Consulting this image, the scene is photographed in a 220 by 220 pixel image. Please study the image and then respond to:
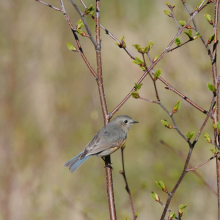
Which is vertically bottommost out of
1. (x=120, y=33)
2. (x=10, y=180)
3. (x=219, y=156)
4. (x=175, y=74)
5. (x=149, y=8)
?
(x=10, y=180)

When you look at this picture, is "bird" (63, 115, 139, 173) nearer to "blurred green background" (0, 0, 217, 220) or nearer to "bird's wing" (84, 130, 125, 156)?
"bird's wing" (84, 130, 125, 156)

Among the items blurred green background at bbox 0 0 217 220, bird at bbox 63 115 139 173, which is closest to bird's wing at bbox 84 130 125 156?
bird at bbox 63 115 139 173

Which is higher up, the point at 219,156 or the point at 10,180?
the point at 219,156

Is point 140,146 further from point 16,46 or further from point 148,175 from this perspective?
point 16,46

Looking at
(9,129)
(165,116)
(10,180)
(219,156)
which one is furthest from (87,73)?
(219,156)

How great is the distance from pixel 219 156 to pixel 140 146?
5.82 meters

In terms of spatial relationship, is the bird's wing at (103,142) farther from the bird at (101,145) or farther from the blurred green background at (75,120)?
the blurred green background at (75,120)

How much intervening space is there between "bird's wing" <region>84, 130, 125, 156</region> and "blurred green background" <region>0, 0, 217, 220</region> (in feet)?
1.08

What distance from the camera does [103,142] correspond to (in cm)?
429

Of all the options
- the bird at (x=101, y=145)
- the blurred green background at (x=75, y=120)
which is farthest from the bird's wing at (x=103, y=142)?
the blurred green background at (x=75, y=120)

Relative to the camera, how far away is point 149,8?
27.4 feet

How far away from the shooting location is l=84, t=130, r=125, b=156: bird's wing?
13.7 feet

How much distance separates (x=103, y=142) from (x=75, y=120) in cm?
273

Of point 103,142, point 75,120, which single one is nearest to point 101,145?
point 103,142
